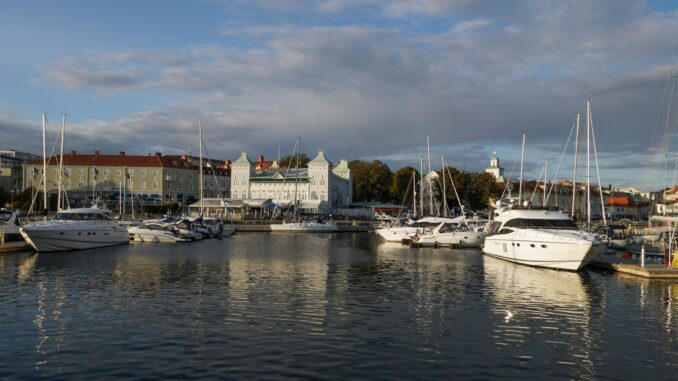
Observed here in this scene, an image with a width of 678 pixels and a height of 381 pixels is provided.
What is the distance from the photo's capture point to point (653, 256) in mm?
43938

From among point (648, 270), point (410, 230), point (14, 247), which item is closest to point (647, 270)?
point (648, 270)

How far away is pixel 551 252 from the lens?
120 ft

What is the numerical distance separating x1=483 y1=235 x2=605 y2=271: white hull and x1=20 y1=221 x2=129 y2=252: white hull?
35573 millimetres

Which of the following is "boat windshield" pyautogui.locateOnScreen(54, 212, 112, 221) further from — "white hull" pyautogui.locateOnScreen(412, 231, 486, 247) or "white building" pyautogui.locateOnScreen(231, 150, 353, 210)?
"white building" pyautogui.locateOnScreen(231, 150, 353, 210)

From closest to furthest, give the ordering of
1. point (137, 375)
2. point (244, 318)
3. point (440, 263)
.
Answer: point (137, 375) < point (244, 318) < point (440, 263)

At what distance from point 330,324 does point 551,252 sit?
2169cm

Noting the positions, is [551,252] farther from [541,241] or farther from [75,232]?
[75,232]

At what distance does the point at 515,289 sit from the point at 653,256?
21.5 metres

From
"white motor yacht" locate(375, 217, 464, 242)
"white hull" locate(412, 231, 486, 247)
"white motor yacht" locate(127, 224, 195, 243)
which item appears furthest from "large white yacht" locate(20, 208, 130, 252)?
"white hull" locate(412, 231, 486, 247)

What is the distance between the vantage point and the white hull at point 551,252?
35219mm

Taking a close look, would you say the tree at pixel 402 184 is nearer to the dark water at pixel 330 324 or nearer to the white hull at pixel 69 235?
the white hull at pixel 69 235

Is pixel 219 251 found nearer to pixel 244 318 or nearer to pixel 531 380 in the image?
pixel 244 318

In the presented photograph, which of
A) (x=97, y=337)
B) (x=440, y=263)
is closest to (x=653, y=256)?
(x=440, y=263)

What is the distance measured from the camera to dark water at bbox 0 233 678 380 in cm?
1524
